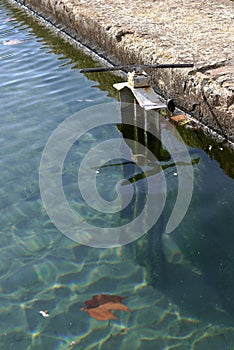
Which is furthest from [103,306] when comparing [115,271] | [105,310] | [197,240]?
[197,240]

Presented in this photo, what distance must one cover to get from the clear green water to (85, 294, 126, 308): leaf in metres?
0.04

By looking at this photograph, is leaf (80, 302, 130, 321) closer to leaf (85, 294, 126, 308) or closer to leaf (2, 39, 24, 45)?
leaf (85, 294, 126, 308)

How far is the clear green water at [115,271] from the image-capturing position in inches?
113

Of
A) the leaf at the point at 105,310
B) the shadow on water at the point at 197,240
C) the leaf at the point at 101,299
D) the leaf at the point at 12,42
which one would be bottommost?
the leaf at the point at 105,310

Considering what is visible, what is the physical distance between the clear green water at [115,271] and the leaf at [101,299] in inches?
1.6

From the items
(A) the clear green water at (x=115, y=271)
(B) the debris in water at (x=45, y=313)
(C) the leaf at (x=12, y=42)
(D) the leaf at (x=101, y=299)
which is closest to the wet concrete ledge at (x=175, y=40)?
(A) the clear green water at (x=115, y=271)

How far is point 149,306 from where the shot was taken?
305 centimetres

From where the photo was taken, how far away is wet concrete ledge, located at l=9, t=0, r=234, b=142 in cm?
449

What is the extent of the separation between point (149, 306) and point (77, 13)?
215 inches

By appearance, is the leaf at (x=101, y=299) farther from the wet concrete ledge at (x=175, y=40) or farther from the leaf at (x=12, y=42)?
the leaf at (x=12, y=42)

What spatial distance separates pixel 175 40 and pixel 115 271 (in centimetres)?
318

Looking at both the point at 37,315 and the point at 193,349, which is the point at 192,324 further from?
the point at 37,315

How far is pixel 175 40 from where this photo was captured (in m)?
5.53

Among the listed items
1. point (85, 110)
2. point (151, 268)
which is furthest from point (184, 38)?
point (151, 268)
